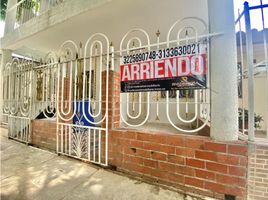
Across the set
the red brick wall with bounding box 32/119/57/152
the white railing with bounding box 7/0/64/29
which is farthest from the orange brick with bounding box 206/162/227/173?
the white railing with bounding box 7/0/64/29

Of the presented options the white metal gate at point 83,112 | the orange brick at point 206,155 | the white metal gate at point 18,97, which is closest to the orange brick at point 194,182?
the orange brick at point 206,155

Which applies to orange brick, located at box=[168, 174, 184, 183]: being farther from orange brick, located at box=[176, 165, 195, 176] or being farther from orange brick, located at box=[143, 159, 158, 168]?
orange brick, located at box=[143, 159, 158, 168]

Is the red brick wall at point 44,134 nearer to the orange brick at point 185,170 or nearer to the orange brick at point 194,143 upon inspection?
the orange brick at point 185,170

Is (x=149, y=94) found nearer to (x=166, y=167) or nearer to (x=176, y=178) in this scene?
(x=166, y=167)

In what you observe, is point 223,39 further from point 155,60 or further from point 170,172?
point 170,172

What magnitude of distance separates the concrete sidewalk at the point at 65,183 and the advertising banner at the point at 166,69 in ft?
4.58

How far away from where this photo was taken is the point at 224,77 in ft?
6.59

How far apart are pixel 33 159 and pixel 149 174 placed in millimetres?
2403

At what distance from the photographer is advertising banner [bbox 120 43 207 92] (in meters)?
2.15

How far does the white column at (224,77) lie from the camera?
1.98m

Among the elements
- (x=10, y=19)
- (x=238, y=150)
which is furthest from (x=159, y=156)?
(x=10, y=19)

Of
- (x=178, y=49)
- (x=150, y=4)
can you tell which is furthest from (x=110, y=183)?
(x=150, y=4)

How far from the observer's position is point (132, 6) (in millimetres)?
3338

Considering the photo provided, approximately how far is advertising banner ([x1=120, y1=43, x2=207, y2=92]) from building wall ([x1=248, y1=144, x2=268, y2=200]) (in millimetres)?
922
